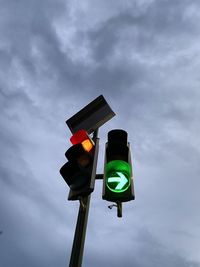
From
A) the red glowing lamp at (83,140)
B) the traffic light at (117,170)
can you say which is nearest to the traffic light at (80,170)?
the red glowing lamp at (83,140)

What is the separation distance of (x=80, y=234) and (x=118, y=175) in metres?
0.79

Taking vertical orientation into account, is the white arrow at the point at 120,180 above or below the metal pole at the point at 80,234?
above

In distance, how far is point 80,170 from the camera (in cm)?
379

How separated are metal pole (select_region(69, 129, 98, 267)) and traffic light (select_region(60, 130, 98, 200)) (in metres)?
0.10

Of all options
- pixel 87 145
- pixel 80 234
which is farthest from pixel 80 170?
pixel 80 234

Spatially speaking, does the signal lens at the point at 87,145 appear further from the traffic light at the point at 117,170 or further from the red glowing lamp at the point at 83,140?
the traffic light at the point at 117,170

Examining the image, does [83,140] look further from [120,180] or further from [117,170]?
[120,180]

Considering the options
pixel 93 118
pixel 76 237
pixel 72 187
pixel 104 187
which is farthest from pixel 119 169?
pixel 93 118

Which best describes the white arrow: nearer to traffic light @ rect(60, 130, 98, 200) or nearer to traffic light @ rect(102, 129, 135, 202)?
traffic light @ rect(102, 129, 135, 202)

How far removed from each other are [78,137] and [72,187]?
0.74 meters

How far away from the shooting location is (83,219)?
3.73 meters

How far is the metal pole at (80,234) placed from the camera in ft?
11.0

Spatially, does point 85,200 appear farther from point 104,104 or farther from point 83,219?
point 104,104

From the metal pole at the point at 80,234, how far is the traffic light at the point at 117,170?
0.24 meters
